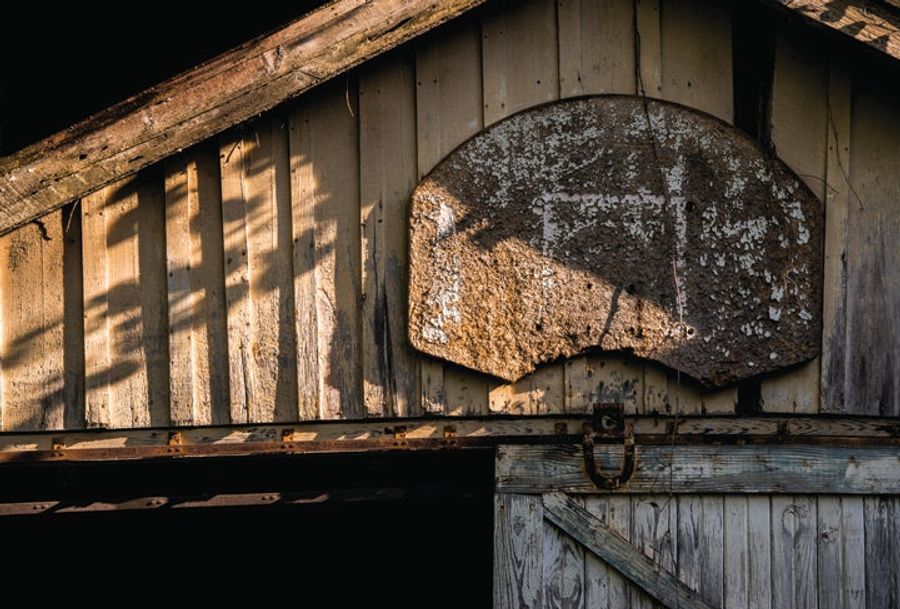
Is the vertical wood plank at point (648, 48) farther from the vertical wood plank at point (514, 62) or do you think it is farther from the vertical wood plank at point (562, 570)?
the vertical wood plank at point (562, 570)

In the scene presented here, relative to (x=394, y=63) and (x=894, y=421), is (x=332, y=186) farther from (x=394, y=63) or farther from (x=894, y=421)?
(x=894, y=421)

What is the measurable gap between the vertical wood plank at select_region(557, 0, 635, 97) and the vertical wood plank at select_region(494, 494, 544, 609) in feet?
6.05

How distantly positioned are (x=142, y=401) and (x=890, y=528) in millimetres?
3347

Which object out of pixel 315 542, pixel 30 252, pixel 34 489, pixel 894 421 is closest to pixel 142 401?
pixel 30 252

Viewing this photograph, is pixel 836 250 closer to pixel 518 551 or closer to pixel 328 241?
pixel 518 551

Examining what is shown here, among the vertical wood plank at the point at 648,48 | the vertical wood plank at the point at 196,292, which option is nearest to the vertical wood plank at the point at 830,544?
the vertical wood plank at the point at 648,48

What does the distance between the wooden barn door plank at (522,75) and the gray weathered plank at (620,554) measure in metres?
0.46

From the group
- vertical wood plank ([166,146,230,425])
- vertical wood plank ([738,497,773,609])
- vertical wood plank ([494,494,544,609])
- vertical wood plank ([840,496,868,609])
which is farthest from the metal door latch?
vertical wood plank ([166,146,230,425])

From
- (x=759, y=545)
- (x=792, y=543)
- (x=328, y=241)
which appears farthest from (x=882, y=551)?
(x=328, y=241)

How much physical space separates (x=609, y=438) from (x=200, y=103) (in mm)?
2208

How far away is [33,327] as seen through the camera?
3.74 m

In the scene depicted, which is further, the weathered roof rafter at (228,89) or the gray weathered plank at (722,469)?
the gray weathered plank at (722,469)

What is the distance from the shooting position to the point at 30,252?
147 inches

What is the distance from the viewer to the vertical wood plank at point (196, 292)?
12.3ft
